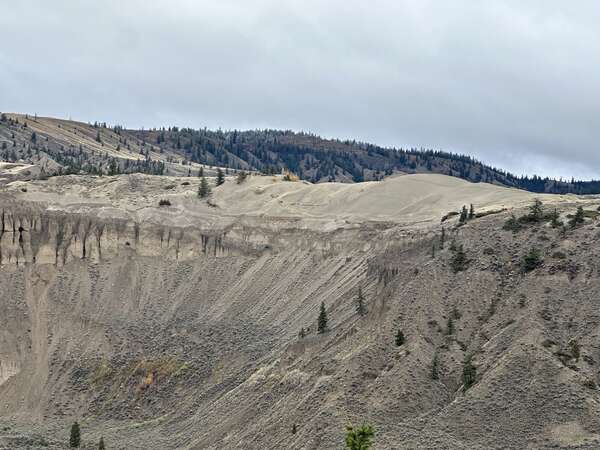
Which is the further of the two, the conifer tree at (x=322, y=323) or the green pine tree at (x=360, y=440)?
the conifer tree at (x=322, y=323)

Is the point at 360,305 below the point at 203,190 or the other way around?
below

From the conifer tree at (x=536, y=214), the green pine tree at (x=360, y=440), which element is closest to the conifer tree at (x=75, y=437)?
the green pine tree at (x=360, y=440)

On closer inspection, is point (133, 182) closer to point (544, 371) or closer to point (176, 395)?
point (176, 395)

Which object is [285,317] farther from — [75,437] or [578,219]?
[578,219]

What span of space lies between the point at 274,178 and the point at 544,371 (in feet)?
161

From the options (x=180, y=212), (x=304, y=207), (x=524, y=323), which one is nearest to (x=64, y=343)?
(x=180, y=212)

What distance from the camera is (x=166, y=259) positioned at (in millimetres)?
79000

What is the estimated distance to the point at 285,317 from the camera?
66.7m

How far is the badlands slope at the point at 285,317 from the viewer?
48969mm

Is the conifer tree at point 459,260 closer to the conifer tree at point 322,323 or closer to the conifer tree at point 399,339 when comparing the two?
the conifer tree at point 399,339

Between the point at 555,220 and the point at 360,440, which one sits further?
the point at 555,220

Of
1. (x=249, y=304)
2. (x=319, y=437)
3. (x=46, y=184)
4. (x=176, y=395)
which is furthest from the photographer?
(x=46, y=184)

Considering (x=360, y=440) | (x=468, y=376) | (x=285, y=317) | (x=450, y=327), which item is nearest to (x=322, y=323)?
(x=285, y=317)

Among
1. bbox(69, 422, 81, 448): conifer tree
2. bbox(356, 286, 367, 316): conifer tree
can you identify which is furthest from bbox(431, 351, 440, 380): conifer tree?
bbox(69, 422, 81, 448): conifer tree
